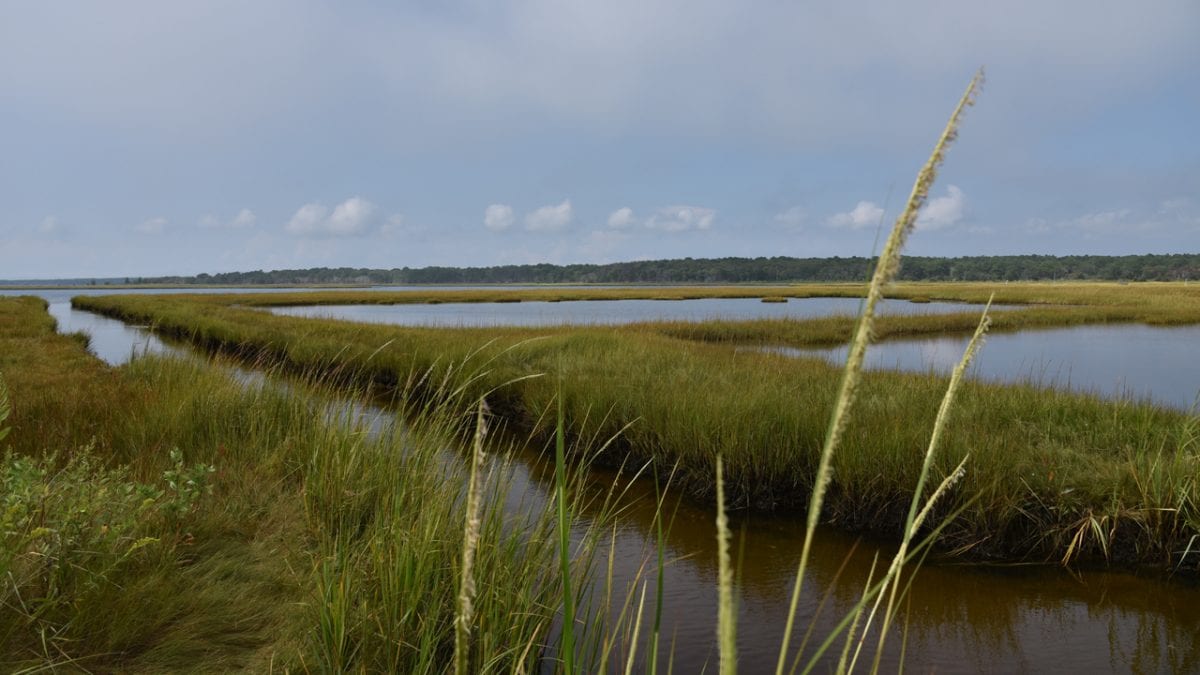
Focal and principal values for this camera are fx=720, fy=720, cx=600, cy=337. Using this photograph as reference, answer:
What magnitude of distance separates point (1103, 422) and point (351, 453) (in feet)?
28.9

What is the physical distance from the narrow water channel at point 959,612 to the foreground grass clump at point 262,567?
1074mm

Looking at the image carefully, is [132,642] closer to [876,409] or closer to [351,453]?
[351,453]

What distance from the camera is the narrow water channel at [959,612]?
515 centimetres

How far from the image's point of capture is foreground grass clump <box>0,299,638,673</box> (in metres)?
3.44

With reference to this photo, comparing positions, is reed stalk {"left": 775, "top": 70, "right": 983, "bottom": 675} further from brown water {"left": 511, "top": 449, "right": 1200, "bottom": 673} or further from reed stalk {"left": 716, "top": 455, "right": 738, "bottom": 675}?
brown water {"left": 511, "top": 449, "right": 1200, "bottom": 673}

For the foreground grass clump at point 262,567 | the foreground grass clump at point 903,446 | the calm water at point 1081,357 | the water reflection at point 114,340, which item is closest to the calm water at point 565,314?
the calm water at point 1081,357

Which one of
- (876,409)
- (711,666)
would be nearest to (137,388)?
(711,666)

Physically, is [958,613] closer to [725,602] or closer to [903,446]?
[903,446]

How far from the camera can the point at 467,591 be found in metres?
0.96

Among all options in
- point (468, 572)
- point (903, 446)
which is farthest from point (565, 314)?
point (468, 572)

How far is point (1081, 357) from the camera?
22688mm

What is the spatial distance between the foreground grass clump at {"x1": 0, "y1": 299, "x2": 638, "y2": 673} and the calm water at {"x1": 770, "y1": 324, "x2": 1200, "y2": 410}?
12.0 m

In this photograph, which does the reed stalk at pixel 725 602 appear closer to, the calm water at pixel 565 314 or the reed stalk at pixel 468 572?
the reed stalk at pixel 468 572

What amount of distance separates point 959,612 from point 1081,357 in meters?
20.9
